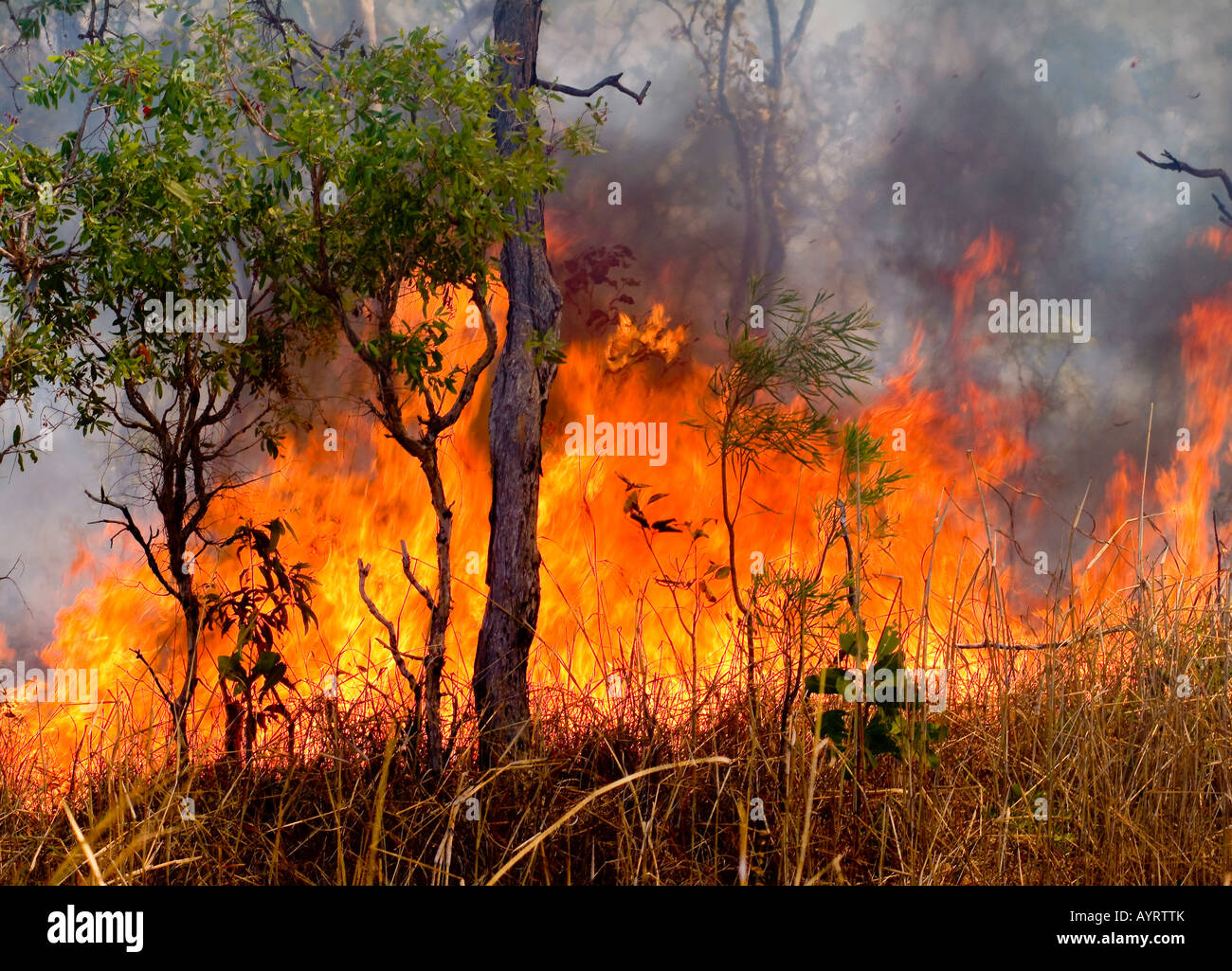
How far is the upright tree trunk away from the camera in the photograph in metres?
4.07

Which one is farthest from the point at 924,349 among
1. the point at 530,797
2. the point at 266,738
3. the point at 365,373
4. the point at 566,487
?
the point at 266,738

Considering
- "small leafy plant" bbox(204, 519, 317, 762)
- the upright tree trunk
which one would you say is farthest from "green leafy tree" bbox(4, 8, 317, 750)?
the upright tree trunk

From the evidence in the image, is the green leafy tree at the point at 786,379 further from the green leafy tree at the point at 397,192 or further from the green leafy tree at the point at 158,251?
the green leafy tree at the point at 158,251

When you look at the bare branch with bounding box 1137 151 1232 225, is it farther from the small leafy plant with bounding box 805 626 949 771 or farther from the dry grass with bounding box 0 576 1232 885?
the small leafy plant with bounding box 805 626 949 771

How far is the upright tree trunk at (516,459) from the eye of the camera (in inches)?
160

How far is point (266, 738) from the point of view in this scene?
3.71 meters

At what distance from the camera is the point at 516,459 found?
4.17 metres

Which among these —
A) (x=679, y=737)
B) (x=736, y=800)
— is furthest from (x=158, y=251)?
(x=736, y=800)

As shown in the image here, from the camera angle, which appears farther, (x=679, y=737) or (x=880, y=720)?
(x=679, y=737)

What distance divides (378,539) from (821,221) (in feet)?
11.2

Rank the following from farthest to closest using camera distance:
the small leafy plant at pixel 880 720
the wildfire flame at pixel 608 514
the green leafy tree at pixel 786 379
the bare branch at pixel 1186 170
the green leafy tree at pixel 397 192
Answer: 1. the bare branch at pixel 1186 170
2. the wildfire flame at pixel 608 514
3. the green leafy tree at pixel 786 379
4. the green leafy tree at pixel 397 192
5. the small leafy plant at pixel 880 720

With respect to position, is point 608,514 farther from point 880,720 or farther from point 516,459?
point 880,720

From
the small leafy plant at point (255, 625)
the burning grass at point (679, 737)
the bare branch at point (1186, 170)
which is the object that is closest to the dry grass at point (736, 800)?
the burning grass at point (679, 737)

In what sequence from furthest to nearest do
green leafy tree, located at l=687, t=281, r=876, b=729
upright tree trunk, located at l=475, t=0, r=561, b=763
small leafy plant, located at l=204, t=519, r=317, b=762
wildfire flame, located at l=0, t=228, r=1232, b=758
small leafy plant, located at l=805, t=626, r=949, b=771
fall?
wildfire flame, located at l=0, t=228, r=1232, b=758 → green leafy tree, located at l=687, t=281, r=876, b=729 → upright tree trunk, located at l=475, t=0, r=561, b=763 → small leafy plant, located at l=204, t=519, r=317, b=762 → small leafy plant, located at l=805, t=626, r=949, b=771
